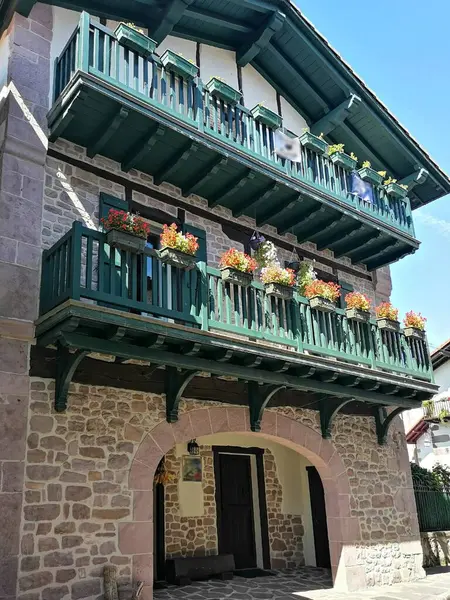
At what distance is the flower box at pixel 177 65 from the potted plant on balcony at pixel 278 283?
133 inches

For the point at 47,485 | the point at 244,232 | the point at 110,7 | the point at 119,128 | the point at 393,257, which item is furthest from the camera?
the point at 393,257

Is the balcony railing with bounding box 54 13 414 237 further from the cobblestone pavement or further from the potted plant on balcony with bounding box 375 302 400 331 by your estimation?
the cobblestone pavement

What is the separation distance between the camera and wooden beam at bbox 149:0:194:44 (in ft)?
33.4

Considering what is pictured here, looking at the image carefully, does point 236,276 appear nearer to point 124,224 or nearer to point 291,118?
point 124,224

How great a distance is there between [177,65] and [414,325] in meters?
6.79

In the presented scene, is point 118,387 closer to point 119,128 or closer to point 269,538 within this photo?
point 119,128

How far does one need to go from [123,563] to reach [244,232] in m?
6.22

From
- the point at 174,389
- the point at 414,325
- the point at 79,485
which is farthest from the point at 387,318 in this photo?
the point at 79,485

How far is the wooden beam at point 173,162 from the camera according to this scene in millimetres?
9297

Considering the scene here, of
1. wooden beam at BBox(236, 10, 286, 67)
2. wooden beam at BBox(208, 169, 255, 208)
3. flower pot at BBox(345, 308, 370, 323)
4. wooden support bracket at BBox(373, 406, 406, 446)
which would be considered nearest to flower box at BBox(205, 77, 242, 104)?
wooden beam at BBox(208, 169, 255, 208)

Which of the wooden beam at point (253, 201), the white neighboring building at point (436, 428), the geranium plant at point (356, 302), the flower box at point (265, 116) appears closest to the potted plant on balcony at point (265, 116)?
the flower box at point (265, 116)

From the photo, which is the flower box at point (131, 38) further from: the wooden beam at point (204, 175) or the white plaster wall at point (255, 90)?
the white plaster wall at point (255, 90)

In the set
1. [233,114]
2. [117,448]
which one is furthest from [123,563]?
[233,114]

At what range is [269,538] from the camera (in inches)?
491
